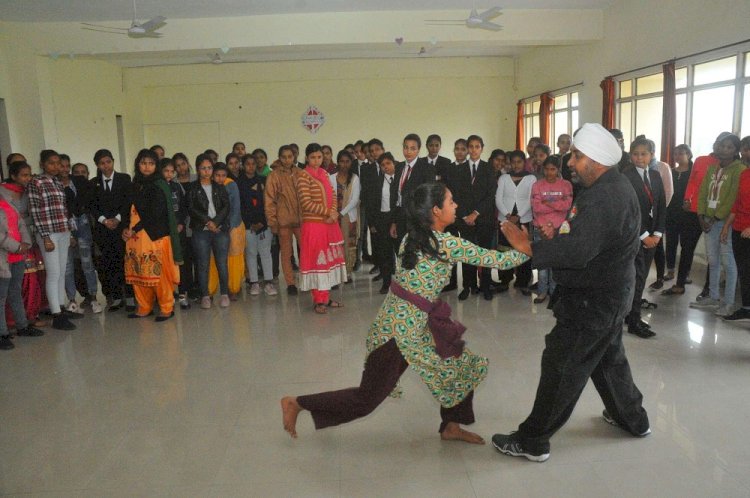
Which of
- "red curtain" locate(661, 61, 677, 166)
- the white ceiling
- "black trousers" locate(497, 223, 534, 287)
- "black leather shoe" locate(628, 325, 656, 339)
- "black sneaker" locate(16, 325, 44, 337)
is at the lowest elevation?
"black leather shoe" locate(628, 325, 656, 339)

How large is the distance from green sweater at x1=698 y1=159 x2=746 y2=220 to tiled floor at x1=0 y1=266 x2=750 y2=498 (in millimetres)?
934

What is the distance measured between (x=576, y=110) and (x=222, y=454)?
32.1ft

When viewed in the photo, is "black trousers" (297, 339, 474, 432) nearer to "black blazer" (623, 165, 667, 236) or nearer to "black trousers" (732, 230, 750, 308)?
"black blazer" (623, 165, 667, 236)

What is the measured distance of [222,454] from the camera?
2783 millimetres

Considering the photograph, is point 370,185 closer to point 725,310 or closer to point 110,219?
point 110,219

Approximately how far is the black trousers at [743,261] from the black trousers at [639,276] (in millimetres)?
740

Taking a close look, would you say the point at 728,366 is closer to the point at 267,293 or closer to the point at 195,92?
the point at 267,293

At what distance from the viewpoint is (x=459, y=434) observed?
2.80m

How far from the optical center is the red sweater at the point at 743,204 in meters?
4.46

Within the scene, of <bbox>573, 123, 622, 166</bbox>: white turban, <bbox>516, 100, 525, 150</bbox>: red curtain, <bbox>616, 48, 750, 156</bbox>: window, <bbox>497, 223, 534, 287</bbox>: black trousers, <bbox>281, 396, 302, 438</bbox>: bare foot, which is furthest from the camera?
<bbox>516, 100, 525, 150</bbox>: red curtain

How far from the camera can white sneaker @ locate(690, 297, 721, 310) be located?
198 inches

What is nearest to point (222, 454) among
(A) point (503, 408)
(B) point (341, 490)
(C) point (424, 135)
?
(B) point (341, 490)

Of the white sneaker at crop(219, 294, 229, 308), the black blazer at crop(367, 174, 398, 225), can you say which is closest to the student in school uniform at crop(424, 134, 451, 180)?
the black blazer at crop(367, 174, 398, 225)

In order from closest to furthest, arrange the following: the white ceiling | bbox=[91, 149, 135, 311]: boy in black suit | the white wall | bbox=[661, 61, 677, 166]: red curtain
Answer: bbox=[91, 149, 135, 311]: boy in black suit
bbox=[661, 61, 677, 166]: red curtain
the white ceiling
the white wall
